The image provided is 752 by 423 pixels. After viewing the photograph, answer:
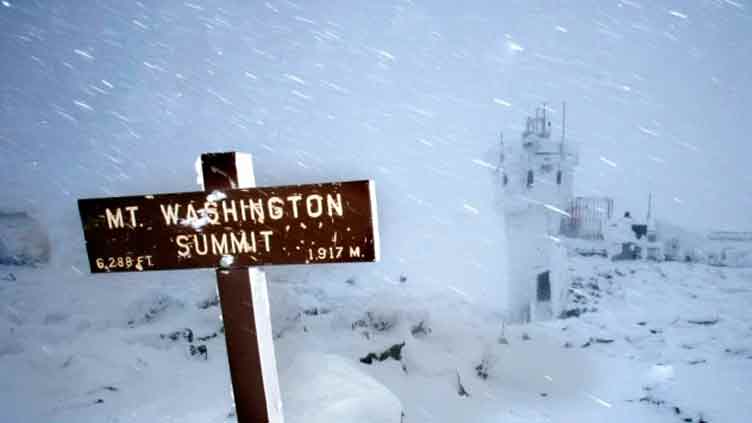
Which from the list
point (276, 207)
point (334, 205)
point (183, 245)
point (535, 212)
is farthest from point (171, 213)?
point (535, 212)

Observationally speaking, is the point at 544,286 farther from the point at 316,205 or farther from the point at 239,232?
the point at 239,232

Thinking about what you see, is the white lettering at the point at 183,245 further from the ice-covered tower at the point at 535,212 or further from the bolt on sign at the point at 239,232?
the ice-covered tower at the point at 535,212

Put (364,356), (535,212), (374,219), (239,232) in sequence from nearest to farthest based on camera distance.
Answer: (374,219) < (239,232) < (364,356) < (535,212)

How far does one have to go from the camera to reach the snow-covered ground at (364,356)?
21.9 ft

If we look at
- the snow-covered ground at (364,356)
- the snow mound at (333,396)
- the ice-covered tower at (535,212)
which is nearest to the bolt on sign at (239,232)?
the snow mound at (333,396)

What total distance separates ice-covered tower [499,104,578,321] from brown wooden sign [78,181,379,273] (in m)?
22.1

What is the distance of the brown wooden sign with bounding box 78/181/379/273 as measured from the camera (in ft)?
7.45

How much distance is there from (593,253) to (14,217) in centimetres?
3628

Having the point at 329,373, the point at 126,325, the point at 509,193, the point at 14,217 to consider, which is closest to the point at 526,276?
the point at 509,193

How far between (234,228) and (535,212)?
74.3 ft

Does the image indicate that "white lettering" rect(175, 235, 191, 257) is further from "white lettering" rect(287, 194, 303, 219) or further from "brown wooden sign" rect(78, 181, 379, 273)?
"white lettering" rect(287, 194, 303, 219)

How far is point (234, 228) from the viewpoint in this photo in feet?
7.81

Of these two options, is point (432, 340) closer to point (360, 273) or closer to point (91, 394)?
point (360, 273)

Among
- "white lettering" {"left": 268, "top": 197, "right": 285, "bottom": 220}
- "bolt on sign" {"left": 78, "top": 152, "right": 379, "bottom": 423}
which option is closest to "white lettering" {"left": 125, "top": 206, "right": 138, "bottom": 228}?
"bolt on sign" {"left": 78, "top": 152, "right": 379, "bottom": 423}
